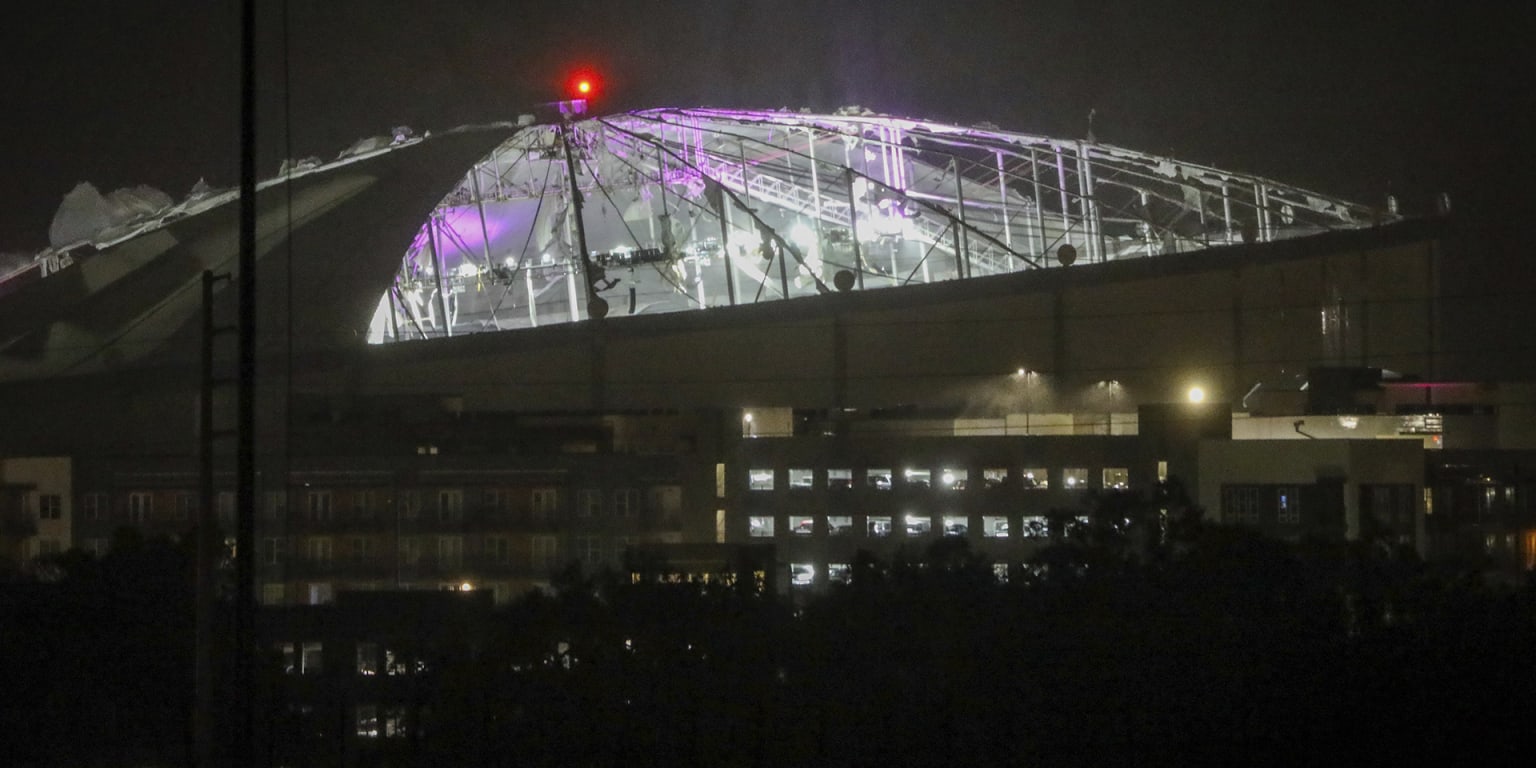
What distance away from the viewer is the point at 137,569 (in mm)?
10102

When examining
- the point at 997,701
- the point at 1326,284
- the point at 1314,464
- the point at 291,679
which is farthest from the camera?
the point at 1326,284

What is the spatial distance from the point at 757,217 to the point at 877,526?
3992 millimetres

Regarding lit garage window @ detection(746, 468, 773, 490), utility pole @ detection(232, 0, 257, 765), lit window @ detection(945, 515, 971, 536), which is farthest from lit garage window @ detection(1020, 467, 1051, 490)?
utility pole @ detection(232, 0, 257, 765)

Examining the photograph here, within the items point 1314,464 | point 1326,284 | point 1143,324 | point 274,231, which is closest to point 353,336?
point 274,231

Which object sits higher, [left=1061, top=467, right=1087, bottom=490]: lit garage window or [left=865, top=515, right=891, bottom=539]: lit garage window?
[left=1061, top=467, right=1087, bottom=490]: lit garage window

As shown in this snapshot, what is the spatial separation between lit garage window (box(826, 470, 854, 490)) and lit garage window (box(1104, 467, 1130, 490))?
304cm

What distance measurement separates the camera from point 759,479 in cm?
1805

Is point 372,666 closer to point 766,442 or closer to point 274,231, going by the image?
point 766,442

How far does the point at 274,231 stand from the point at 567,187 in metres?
3.65

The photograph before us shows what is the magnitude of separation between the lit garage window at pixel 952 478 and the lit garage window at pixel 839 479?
42.1 inches

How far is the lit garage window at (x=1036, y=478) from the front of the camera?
17.7 metres

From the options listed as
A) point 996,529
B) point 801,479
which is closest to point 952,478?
point 996,529

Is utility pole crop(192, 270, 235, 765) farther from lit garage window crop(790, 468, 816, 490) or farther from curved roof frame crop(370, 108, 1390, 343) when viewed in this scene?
lit garage window crop(790, 468, 816, 490)

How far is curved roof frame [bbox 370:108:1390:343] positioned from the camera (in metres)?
18.4
